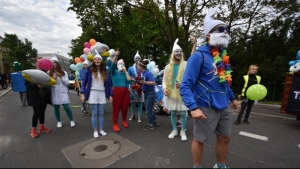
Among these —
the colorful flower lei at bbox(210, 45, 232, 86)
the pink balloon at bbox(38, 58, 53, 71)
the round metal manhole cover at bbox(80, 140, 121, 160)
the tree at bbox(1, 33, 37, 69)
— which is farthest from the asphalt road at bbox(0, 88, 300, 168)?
the tree at bbox(1, 33, 37, 69)

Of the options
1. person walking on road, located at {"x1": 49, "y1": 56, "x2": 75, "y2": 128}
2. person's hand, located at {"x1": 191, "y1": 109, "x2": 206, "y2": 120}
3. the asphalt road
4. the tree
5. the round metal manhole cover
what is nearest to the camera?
person's hand, located at {"x1": 191, "y1": 109, "x2": 206, "y2": 120}

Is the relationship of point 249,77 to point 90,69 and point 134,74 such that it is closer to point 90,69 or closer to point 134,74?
point 134,74

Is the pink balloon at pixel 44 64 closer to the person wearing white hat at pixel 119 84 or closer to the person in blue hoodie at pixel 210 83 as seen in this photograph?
the person wearing white hat at pixel 119 84

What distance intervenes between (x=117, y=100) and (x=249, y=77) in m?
3.71

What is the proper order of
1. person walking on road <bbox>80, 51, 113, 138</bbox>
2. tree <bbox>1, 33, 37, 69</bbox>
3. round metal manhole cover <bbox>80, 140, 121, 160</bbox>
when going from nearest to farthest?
round metal manhole cover <bbox>80, 140, 121, 160</bbox> → person walking on road <bbox>80, 51, 113, 138</bbox> → tree <bbox>1, 33, 37, 69</bbox>

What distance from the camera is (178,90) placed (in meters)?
3.34

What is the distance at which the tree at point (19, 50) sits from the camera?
34.9 metres

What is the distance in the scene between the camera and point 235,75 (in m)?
10.9

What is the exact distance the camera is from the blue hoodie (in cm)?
187

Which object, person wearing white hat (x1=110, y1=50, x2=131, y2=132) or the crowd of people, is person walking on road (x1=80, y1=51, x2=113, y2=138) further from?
person wearing white hat (x1=110, y1=50, x2=131, y2=132)

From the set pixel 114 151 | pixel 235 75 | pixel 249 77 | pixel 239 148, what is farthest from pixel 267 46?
pixel 114 151

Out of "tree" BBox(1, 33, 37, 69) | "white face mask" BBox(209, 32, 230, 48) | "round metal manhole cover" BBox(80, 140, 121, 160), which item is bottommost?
"round metal manhole cover" BBox(80, 140, 121, 160)

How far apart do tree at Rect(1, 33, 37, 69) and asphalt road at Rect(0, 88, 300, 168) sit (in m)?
39.5

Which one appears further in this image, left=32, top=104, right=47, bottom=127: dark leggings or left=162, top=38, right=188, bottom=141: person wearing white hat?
left=32, top=104, right=47, bottom=127: dark leggings
